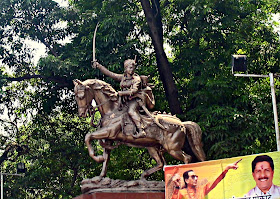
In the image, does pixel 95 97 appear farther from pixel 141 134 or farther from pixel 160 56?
pixel 160 56

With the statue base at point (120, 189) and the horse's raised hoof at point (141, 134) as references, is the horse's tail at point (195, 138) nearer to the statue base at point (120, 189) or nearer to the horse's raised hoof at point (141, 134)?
the horse's raised hoof at point (141, 134)

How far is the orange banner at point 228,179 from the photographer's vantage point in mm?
15656

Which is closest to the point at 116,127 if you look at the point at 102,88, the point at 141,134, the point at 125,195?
the point at 141,134

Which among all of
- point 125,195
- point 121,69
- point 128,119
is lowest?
point 125,195

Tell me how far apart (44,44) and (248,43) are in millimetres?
8935

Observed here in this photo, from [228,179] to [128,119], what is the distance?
4949 millimetres

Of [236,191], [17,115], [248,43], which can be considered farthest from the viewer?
[17,115]

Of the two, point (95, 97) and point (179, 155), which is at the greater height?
point (95, 97)

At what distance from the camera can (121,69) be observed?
87.0 ft

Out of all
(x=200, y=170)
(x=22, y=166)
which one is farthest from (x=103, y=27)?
(x=200, y=170)

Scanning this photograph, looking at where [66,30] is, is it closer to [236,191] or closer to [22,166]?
[22,166]

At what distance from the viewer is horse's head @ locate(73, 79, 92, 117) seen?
66.3ft

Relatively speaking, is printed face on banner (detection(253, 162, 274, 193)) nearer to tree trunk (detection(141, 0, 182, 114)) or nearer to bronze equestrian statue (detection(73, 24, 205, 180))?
bronze equestrian statue (detection(73, 24, 205, 180))

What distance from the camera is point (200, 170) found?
17.3 meters
